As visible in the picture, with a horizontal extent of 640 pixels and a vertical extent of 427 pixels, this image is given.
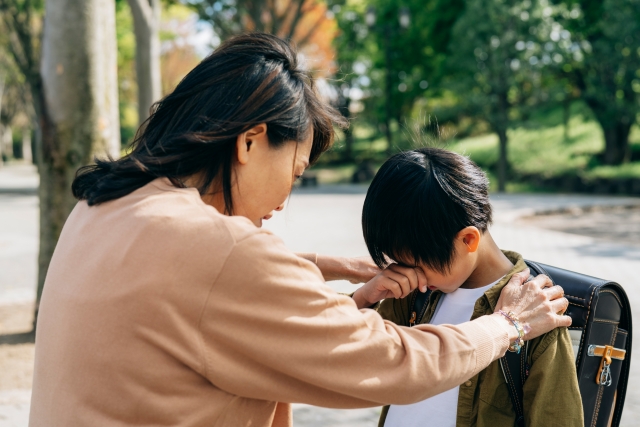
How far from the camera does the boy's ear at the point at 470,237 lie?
1.91 meters

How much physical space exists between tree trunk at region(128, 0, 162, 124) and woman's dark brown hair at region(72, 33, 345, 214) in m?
7.13

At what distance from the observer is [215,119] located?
61.1 inches

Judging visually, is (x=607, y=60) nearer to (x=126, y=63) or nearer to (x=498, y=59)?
(x=498, y=59)

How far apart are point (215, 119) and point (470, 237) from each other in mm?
836

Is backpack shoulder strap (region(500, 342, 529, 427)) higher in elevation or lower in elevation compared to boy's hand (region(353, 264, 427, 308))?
lower

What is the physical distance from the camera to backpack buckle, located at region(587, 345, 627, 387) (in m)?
1.93

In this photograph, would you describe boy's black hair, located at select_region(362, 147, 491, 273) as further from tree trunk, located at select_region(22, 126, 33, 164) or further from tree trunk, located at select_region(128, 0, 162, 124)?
tree trunk, located at select_region(22, 126, 33, 164)

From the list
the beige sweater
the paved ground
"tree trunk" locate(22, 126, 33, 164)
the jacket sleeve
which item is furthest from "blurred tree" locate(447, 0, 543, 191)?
"tree trunk" locate(22, 126, 33, 164)

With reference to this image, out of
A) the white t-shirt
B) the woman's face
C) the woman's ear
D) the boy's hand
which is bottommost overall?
the white t-shirt

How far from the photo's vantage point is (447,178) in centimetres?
190

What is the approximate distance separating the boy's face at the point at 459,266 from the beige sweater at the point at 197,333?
494 mm

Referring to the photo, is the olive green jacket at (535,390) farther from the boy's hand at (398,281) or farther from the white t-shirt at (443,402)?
the boy's hand at (398,281)

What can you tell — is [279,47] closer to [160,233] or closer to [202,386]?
[160,233]

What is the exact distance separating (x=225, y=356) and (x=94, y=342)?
0.93 ft
